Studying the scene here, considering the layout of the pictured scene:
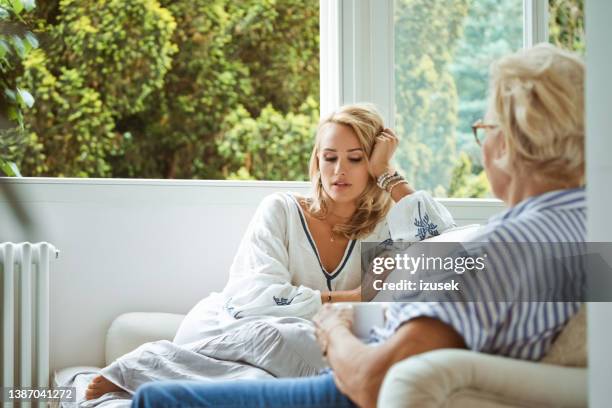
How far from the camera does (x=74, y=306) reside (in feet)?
7.93

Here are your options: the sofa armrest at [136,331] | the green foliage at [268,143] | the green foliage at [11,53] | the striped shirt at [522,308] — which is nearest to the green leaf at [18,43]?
the green foliage at [11,53]

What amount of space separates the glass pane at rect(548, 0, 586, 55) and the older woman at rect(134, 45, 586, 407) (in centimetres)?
183

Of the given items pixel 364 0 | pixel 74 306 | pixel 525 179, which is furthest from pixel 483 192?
pixel 525 179

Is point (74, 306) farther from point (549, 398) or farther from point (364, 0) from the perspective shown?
point (549, 398)

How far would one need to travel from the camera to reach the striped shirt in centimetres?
102

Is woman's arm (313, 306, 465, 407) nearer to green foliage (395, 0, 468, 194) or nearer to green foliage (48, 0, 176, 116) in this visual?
green foliage (395, 0, 468, 194)

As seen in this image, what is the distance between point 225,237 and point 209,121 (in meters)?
3.03

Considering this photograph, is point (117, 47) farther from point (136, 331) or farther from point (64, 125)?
point (136, 331)

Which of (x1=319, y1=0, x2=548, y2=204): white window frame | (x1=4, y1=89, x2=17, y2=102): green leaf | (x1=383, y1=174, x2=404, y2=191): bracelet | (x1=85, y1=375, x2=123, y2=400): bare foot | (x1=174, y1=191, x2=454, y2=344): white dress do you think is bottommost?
(x1=85, y1=375, x2=123, y2=400): bare foot

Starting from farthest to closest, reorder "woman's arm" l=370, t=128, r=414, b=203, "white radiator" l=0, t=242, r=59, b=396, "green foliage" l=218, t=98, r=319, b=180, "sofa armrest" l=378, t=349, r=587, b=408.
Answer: "green foliage" l=218, t=98, r=319, b=180
"white radiator" l=0, t=242, r=59, b=396
"woman's arm" l=370, t=128, r=414, b=203
"sofa armrest" l=378, t=349, r=587, b=408

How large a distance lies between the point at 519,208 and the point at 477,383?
0.24m

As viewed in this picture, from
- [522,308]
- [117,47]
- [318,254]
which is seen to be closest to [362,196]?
[318,254]

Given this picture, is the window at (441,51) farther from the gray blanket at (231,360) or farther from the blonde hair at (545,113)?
the blonde hair at (545,113)

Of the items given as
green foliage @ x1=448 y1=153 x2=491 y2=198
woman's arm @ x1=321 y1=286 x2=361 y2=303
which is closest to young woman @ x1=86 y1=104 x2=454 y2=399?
woman's arm @ x1=321 y1=286 x2=361 y2=303
